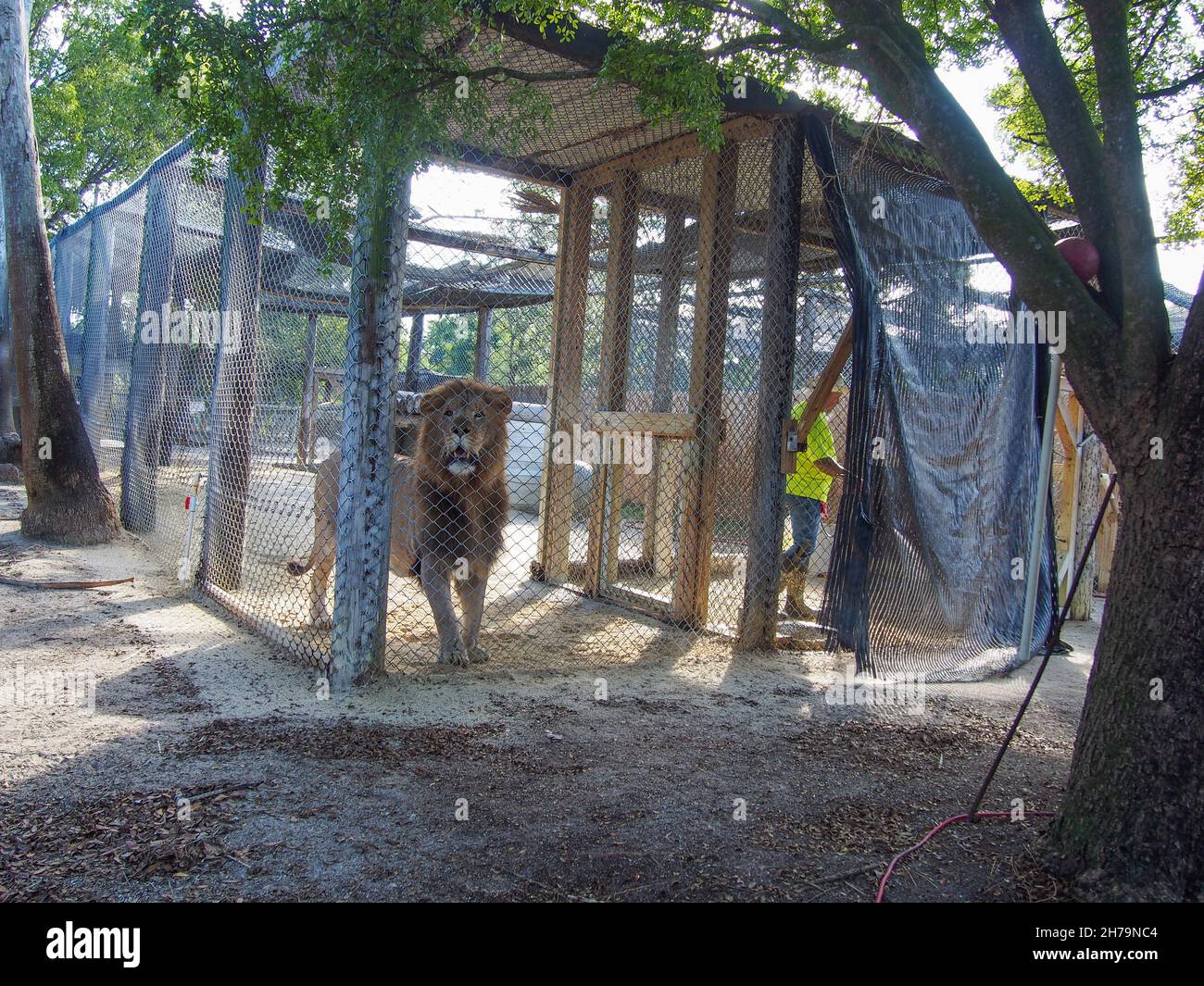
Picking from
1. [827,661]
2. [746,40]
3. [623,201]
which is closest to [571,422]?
[623,201]

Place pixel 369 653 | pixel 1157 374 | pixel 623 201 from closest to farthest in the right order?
pixel 1157 374 → pixel 369 653 → pixel 623 201

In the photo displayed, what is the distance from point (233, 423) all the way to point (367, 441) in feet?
8.81

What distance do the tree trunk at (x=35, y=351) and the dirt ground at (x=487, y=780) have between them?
9.40 ft

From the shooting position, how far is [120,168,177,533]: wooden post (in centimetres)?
780

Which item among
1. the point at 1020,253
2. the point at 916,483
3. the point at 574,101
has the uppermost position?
the point at 574,101

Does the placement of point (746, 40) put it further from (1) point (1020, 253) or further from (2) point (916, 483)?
(2) point (916, 483)

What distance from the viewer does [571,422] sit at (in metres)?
7.52

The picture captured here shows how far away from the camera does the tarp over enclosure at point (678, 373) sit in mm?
5059

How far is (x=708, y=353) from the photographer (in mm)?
6219

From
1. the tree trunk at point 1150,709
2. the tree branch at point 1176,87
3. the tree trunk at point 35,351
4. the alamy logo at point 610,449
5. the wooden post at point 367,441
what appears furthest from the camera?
the tree trunk at point 35,351

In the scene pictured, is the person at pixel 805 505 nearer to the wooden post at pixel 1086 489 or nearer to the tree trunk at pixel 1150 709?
the wooden post at pixel 1086 489

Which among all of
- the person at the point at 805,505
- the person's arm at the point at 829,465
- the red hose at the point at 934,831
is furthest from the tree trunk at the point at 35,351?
the red hose at the point at 934,831

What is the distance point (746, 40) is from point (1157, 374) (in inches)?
81.9

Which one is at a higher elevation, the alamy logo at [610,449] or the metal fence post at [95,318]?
the metal fence post at [95,318]
